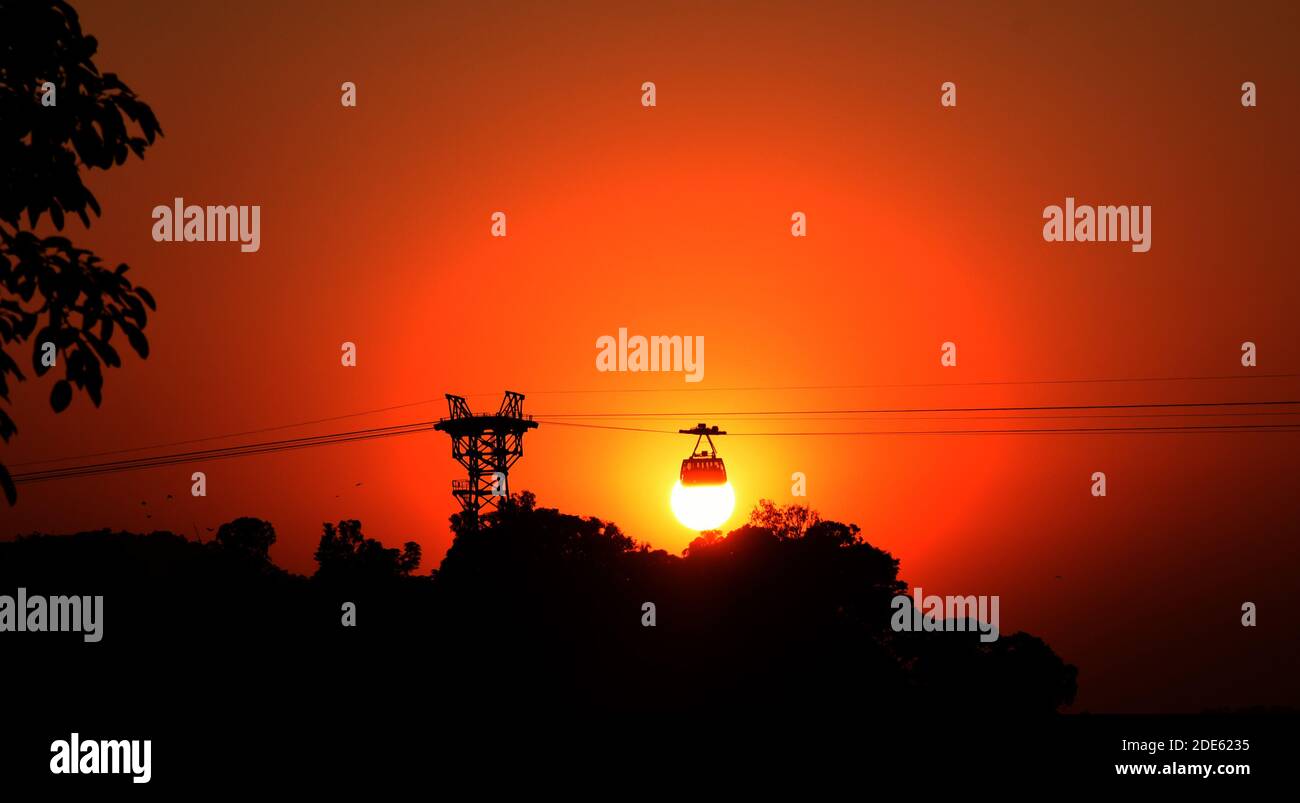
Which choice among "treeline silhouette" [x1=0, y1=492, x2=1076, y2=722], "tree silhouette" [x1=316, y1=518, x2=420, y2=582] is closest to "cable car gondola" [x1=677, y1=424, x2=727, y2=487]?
"treeline silhouette" [x1=0, y1=492, x2=1076, y2=722]

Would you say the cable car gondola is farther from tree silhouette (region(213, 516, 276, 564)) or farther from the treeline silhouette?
tree silhouette (region(213, 516, 276, 564))

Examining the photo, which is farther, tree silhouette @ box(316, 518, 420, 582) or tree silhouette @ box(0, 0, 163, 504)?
tree silhouette @ box(316, 518, 420, 582)

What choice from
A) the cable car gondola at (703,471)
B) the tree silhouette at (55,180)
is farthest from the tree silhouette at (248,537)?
the tree silhouette at (55,180)

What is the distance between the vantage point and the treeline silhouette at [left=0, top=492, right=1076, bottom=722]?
1676 inches

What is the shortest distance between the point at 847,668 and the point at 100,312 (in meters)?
56.9

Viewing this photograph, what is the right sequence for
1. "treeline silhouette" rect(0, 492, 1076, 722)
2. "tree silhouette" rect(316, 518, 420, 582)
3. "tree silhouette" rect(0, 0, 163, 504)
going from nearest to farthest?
1. "tree silhouette" rect(0, 0, 163, 504)
2. "treeline silhouette" rect(0, 492, 1076, 722)
3. "tree silhouette" rect(316, 518, 420, 582)

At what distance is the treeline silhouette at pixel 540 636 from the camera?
4256cm

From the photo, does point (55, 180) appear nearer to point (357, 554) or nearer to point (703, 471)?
point (703, 471)

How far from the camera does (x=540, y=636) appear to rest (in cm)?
5819

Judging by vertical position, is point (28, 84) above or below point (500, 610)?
above

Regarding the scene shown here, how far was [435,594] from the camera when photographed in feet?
207

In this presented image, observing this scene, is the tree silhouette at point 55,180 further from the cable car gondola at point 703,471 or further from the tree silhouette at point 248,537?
the tree silhouette at point 248,537
